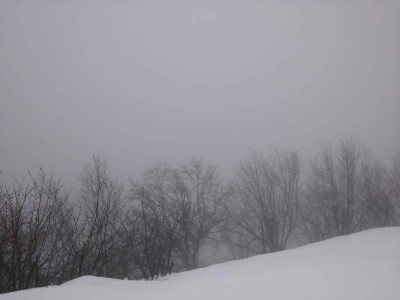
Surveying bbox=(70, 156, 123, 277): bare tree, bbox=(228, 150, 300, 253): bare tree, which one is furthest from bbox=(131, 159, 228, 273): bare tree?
bbox=(70, 156, 123, 277): bare tree

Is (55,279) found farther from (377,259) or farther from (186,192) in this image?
(186,192)

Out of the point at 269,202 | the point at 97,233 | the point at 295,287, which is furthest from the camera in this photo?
the point at 269,202

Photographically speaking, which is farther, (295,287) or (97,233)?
(97,233)

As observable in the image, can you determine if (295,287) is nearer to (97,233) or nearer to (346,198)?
(97,233)

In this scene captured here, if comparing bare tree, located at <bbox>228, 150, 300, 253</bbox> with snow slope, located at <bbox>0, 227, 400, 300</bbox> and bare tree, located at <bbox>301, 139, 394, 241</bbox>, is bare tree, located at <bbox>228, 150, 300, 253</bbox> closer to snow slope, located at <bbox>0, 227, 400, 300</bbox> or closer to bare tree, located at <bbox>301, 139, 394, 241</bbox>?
bare tree, located at <bbox>301, 139, 394, 241</bbox>

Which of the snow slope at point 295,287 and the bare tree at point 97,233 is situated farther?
the bare tree at point 97,233

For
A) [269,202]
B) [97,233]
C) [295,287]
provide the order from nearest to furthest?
[295,287]
[97,233]
[269,202]

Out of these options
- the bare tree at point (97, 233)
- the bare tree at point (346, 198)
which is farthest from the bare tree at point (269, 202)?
the bare tree at point (97, 233)

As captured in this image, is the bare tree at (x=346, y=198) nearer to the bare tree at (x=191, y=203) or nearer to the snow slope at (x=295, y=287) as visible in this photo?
the bare tree at (x=191, y=203)

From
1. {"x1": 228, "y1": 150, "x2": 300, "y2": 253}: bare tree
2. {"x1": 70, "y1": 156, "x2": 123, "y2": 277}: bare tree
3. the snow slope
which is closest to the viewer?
the snow slope

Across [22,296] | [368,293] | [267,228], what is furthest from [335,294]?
[267,228]

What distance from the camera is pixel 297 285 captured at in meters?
1.93

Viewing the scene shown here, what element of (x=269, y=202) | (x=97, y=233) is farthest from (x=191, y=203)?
(x=97, y=233)

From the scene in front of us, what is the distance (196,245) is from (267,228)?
5.56 metres
